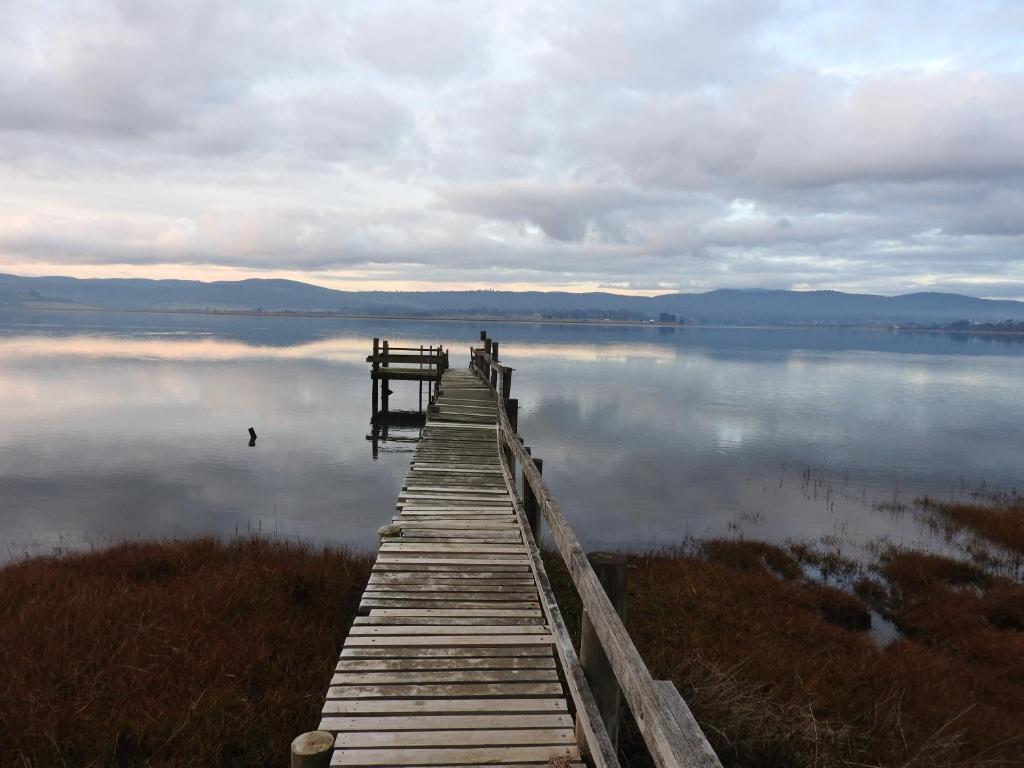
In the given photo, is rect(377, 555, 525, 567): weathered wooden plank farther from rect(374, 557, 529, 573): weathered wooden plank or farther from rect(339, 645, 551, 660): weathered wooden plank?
rect(339, 645, 551, 660): weathered wooden plank

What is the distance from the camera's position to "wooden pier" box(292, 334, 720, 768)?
360 cm

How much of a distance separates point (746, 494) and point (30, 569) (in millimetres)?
19172

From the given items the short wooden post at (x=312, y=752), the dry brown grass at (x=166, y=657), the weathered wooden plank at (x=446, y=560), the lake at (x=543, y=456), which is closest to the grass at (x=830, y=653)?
the weathered wooden plank at (x=446, y=560)

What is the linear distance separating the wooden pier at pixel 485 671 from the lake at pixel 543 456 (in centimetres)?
850

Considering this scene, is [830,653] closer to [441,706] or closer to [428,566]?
[428,566]

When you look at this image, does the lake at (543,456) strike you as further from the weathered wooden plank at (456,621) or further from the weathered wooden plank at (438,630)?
the weathered wooden plank at (438,630)

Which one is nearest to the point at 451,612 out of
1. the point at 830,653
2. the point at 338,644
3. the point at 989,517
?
the point at 338,644

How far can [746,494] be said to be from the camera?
68.1ft

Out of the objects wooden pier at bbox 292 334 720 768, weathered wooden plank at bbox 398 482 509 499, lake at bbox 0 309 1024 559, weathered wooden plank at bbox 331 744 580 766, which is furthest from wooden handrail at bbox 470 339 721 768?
lake at bbox 0 309 1024 559

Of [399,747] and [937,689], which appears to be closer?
[399,747]

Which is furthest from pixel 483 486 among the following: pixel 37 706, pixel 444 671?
pixel 37 706

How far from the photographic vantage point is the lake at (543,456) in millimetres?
17078

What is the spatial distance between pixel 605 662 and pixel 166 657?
5424mm

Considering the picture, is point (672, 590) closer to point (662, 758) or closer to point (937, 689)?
point (937, 689)
